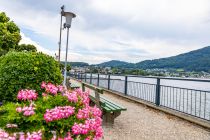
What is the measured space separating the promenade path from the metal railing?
52cm

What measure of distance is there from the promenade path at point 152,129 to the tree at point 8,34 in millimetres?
17442

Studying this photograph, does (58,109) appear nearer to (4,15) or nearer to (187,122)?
(187,122)

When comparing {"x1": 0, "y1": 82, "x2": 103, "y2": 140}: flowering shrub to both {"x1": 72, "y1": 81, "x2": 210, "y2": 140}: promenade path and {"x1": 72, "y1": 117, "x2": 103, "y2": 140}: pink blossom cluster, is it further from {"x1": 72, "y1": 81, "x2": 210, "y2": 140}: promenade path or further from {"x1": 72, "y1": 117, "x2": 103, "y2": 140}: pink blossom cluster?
{"x1": 72, "y1": 81, "x2": 210, "y2": 140}: promenade path

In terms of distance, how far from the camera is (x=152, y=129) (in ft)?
24.0

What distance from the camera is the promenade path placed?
6523mm

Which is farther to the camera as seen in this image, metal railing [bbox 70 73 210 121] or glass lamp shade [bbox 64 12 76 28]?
glass lamp shade [bbox 64 12 76 28]

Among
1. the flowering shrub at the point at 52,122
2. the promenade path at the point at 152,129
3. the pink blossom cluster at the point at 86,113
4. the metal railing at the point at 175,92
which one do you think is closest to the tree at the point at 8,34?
the metal railing at the point at 175,92

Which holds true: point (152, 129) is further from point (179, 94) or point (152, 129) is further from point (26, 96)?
point (26, 96)

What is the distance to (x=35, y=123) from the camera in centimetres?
346

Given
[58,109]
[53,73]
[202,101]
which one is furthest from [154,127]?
[58,109]

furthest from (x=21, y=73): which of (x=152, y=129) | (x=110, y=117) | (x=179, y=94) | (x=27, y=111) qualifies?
(x=179, y=94)

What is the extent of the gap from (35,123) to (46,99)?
596 millimetres

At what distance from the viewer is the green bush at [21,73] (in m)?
Answer: 6.11

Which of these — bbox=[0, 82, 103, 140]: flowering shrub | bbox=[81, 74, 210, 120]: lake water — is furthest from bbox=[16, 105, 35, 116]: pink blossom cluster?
bbox=[81, 74, 210, 120]: lake water
